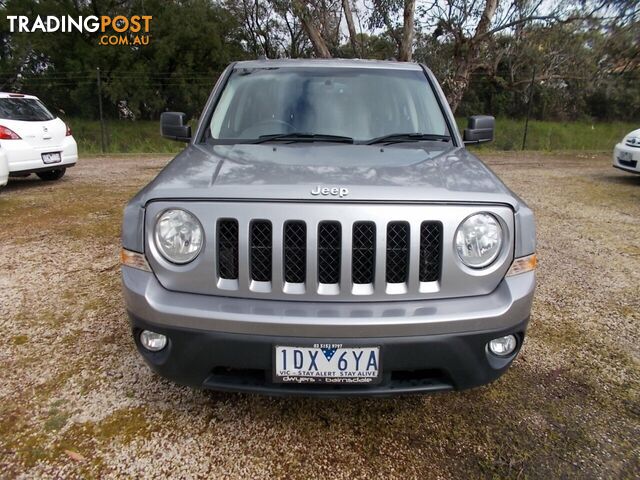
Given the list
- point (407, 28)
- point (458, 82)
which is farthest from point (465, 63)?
point (407, 28)

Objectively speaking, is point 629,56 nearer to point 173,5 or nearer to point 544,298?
point 544,298

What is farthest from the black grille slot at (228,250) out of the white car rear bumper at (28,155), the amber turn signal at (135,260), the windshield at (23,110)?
the windshield at (23,110)

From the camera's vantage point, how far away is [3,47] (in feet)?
75.0

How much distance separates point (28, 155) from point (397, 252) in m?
6.74

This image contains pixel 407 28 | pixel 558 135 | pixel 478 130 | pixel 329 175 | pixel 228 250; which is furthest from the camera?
pixel 558 135

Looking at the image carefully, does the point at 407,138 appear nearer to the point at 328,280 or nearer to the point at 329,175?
the point at 329,175

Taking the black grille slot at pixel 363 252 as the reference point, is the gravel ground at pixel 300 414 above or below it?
below

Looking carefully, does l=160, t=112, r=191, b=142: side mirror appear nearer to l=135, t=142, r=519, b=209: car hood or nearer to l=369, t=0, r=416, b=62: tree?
l=135, t=142, r=519, b=209: car hood

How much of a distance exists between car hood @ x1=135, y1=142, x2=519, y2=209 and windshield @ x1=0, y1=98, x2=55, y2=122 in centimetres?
566

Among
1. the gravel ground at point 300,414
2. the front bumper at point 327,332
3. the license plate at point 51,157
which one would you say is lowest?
the gravel ground at point 300,414

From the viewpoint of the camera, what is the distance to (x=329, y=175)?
72.6 inches

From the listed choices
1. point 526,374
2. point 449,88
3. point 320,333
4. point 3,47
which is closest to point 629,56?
point 449,88

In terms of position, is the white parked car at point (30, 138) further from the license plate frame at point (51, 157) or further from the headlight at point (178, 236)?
the headlight at point (178, 236)

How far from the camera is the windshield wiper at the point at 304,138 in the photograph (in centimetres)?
250
